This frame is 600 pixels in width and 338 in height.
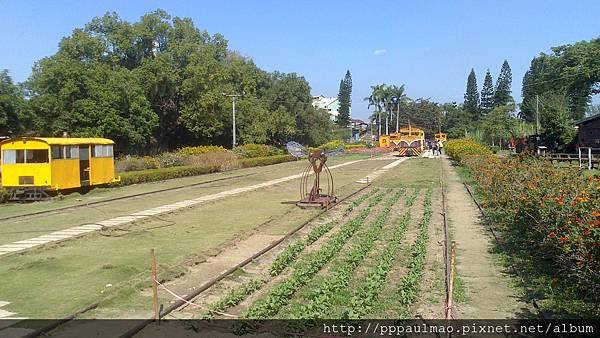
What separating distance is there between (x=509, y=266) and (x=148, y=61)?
43.8m

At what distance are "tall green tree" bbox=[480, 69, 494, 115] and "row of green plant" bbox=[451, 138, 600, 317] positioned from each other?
105 meters

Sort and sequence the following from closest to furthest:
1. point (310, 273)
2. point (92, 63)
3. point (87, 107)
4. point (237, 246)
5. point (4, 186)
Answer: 1. point (310, 273)
2. point (237, 246)
3. point (4, 186)
4. point (87, 107)
5. point (92, 63)

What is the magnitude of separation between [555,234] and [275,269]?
13.4 feet

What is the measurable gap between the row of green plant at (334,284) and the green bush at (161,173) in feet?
59.8

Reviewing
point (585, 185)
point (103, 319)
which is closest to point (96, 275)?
point (103, 319)

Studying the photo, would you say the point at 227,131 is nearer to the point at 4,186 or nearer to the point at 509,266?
the point at 4,186

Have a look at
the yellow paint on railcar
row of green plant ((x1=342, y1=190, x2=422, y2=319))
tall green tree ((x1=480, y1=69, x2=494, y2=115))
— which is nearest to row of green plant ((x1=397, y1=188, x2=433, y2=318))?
row of green plant ((x1=342, y1=190, x2=422, y2=319))

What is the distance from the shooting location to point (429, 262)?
360 inches

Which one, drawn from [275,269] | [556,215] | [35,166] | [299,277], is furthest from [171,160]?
[556,215]

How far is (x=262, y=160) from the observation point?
153 feet

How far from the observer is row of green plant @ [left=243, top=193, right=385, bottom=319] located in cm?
636

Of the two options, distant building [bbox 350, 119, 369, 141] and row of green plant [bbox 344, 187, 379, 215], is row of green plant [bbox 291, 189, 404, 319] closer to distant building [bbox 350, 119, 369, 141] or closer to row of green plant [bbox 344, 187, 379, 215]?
row of green plant [bbox 344, 187, 379, 215]

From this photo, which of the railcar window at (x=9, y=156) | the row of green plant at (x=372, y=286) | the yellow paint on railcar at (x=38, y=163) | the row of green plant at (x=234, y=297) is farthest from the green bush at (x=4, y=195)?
the row of green plant at (x=234, y=297)

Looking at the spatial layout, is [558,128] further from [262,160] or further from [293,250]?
[293,250]
